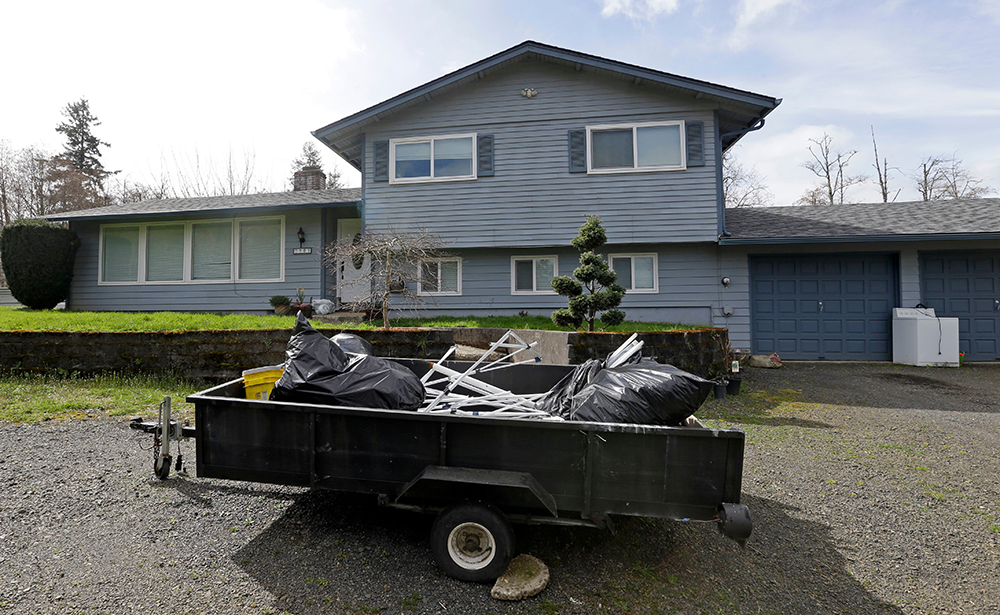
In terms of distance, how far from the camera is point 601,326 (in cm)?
833

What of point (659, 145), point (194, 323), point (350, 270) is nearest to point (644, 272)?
point (659, 145)

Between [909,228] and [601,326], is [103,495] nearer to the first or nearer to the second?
[601,326]

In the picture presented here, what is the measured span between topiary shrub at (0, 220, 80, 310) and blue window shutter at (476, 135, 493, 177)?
36.6ft

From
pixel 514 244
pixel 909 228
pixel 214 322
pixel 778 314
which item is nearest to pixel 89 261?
pixel 214 322

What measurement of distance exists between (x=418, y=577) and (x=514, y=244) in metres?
8.68

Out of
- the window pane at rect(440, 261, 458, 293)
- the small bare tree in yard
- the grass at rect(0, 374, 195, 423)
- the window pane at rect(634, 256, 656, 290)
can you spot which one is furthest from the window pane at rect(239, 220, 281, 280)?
the window pane at rect(634, 256, 656, 290)

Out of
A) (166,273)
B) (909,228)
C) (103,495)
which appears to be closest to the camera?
(103,495)

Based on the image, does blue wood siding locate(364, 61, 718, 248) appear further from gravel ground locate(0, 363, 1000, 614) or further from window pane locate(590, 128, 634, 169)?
gravel ground locate(0, 363, 1000, 614)

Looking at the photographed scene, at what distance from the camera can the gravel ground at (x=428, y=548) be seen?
229 cm

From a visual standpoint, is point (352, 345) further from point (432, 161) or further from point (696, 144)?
point (696, 144)

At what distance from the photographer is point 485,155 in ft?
35.6

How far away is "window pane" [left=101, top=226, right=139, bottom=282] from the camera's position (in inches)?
487

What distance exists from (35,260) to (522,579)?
15197 millimetres

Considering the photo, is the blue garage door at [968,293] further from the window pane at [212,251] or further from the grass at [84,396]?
the window pane at [212,251]
